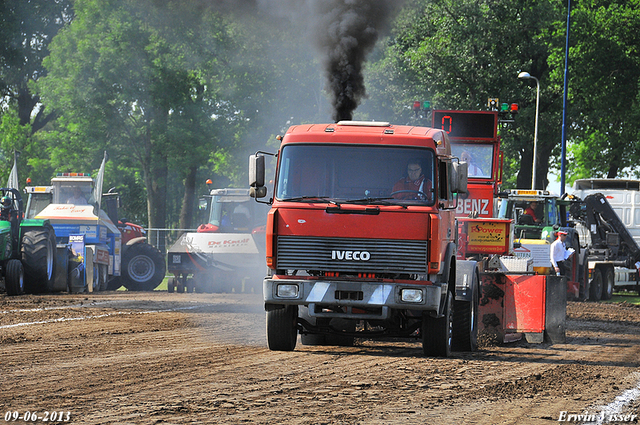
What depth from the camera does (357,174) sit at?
1012 cm

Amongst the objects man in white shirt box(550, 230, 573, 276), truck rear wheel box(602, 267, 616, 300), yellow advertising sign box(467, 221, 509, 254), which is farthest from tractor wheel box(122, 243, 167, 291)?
yellow advertising sign box(467, 221, 509, 254)

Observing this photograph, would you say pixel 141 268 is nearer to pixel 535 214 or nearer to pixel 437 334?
pixel 535 214

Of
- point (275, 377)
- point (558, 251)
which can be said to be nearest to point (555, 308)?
point (275, 377)

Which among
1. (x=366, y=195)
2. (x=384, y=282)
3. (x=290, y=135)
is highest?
(x=290, y=135)

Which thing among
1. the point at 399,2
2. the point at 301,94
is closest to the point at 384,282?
the point at 399,2

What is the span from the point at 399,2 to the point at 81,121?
896 inches

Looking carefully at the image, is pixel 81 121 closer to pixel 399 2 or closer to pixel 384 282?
pixel 399 2

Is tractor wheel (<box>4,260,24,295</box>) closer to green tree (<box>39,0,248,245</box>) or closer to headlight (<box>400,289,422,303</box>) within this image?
headlight (<box>400,289,422,303</box>)

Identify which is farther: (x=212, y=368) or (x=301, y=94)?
(x=301, y=94)

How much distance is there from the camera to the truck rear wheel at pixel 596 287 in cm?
2580

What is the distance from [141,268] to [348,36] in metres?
11.3

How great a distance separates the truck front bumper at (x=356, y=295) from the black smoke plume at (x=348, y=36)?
9.42 meters

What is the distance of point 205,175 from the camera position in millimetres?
62188

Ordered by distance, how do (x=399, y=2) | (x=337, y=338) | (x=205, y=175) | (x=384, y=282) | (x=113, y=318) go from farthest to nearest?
(x=205, y=175) < (x=399, y=2) < (x=113, y=318) < (x=337, y=338) < (x=384, y=282)
